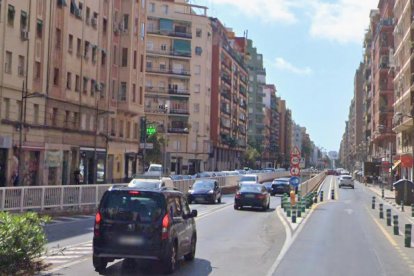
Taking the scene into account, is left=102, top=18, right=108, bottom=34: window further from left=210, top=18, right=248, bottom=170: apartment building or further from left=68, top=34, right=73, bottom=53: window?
left=210, top=18, right=248, bottom=170: apartment building

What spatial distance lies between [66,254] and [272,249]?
17.4ft

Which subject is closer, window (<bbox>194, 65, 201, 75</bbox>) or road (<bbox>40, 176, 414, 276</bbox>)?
road (<bbox>40, 176, 414, 276</bbox>)

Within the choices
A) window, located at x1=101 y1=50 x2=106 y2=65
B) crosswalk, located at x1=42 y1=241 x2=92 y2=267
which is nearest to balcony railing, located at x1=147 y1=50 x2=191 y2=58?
window, located at x1=101 y1=50 x2=106 y2=65

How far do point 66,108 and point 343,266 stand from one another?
35491mm

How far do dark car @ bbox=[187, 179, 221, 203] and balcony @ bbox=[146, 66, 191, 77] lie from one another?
2193 inches

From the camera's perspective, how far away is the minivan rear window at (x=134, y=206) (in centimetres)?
1184

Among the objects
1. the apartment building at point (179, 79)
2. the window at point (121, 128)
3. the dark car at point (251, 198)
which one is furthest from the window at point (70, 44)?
the apartment building at point (179, 79)

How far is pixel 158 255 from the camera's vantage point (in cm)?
1167

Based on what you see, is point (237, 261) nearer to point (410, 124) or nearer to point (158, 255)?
point (158, 255)

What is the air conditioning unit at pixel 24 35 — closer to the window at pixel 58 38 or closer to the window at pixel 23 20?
the window at pixel 23 20

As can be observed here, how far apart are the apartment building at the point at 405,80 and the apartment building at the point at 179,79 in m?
31.4

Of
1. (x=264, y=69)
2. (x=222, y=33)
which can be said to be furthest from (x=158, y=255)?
(x=264, y=69)

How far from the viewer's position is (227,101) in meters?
117

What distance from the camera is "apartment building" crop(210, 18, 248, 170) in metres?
108
